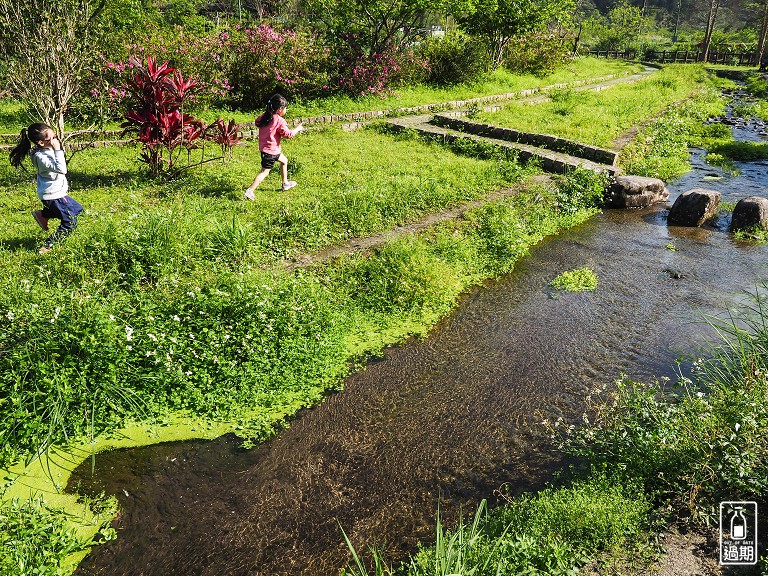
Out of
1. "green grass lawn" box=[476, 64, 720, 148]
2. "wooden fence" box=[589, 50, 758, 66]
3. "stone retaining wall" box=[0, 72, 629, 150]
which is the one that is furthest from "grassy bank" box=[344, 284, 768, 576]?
"wooden fence" box=[589, 50, 758, 66]

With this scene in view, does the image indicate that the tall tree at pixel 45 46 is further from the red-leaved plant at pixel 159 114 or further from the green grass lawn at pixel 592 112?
the green grass lawn at pixel 592 112

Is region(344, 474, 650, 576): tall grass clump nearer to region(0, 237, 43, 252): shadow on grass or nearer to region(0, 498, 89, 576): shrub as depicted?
region(0, 498, 89, 576): shrub

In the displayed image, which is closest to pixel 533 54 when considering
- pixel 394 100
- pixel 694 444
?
pixel 394 100

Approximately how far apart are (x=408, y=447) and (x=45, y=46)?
25.1 feet

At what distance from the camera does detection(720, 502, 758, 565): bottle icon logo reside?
305cm

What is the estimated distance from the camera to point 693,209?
29.7 ft

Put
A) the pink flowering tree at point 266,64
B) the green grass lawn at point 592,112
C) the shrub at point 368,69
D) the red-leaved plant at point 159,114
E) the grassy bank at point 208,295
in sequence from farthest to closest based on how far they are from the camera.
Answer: the shrub at point 368,69 → the pink flowering tree at point 266,64 → the green grass lawn at point 592,112 → the red-leaved plant at point 159,114 → the grassy bank at point 208,295

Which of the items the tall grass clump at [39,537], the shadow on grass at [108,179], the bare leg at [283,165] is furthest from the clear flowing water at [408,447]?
the shadow on grass at [108,179]

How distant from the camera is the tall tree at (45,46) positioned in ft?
25.9

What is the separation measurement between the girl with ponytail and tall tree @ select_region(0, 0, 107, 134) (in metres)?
2.49

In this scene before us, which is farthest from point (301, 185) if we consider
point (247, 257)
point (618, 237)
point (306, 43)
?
point (306, 43)

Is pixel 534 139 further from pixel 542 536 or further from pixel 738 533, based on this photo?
pixel 542 536

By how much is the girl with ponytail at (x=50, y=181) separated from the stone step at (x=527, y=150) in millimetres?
7838

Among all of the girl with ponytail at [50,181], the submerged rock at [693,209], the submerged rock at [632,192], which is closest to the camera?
the girl with ponytail at [50,181]
